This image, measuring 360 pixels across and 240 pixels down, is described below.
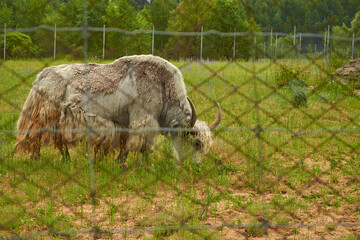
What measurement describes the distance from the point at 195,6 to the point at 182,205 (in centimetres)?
186

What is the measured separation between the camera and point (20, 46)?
18.6 ft

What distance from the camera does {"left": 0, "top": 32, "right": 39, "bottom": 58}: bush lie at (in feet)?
15.5

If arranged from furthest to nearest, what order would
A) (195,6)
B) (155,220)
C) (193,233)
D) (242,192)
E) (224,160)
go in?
(224,160) < (242,192) < (195,6) < (155,220) < (193,233)

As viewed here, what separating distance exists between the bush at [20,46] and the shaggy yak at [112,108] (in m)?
0.38

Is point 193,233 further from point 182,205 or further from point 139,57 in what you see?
point 139,57

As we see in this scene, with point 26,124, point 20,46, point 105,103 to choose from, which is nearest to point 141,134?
point 105,103

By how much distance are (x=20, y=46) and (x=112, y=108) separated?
2.21 meters

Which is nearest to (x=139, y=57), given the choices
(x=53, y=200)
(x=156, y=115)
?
(x=156, y=115)

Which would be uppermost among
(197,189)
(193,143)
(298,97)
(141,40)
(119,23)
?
(119,23)

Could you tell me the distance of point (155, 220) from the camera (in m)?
3.12

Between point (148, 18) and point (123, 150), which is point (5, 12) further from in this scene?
point (123, 150)

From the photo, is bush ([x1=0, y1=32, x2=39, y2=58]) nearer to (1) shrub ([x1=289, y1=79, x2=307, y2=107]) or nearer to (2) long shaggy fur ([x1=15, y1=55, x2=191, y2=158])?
(2) long shaggy fur ([x1=15, y1=55, x2=191, y2=158])

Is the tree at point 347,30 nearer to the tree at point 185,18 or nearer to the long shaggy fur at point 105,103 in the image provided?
the tree at point 185,18

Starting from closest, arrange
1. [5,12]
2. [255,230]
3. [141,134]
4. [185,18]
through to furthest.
Answer: [255,230] < [5,12] < [185,18] < [141,134]
